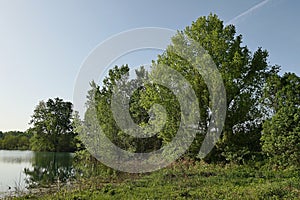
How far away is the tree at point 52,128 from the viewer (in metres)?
54.4

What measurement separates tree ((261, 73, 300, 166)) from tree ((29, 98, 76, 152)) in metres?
43.7

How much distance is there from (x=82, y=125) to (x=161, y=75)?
9149mm

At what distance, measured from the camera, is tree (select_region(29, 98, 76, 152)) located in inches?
2141

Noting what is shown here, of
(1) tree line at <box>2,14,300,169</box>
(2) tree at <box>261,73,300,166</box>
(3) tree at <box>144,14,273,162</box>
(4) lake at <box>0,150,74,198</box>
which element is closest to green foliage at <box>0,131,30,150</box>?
(4) lake at <box>0,150,74,198</box>

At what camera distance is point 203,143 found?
62.3 feet

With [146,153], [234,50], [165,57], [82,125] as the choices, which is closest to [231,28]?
[234,50]

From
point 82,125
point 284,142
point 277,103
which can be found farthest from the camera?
point 82,125

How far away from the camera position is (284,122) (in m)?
14.2

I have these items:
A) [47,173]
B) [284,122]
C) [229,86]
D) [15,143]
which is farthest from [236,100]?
[15,143]

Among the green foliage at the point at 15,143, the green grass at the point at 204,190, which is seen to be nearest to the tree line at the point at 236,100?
the green grass at the point at 204,190

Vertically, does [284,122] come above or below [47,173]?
above

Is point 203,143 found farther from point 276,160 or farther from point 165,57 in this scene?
point 165,57

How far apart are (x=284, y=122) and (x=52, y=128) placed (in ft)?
158

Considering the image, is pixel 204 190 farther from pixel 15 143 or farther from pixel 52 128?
pixel 15 143
